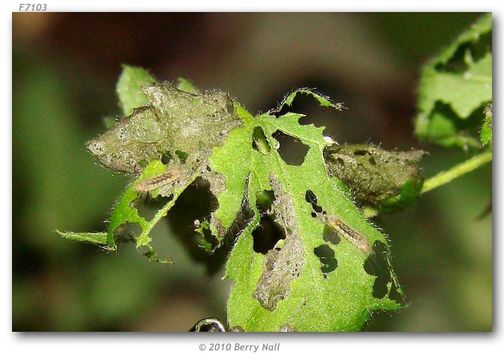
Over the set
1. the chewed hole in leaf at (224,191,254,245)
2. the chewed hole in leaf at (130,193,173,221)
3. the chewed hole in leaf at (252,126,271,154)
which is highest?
the chewed hole in leaf at (252,126,271,154)

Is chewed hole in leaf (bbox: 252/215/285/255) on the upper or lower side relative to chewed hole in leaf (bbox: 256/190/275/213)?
lower

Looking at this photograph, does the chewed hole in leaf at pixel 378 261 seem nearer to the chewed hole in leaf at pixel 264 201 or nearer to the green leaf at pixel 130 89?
the chewed hole in leaf at pixel 264 201

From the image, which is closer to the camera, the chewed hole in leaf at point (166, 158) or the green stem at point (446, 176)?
the chewed hole in leaf at point (166, 158)

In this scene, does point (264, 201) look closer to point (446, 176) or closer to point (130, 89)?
point (446, 176)

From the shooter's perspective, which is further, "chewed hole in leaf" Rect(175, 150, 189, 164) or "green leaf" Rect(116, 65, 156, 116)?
"green leaf" Rect(116, 65, 156, 116)

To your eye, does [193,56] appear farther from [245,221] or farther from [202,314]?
[245,221]

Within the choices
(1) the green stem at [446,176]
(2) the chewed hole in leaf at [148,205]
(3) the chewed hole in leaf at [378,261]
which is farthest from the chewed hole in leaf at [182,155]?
(1) the green stem at [446,176]

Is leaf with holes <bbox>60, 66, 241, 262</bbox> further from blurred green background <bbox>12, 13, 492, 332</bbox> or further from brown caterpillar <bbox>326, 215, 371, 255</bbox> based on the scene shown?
blurred green background <bbox>12, 13, 492, 332</bbox>

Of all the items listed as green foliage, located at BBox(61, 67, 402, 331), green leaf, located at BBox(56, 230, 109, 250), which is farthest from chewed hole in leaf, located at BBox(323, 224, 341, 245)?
green leaf, located at BBox(56, 230, 109, 250)

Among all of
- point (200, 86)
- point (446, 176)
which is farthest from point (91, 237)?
point (200, 86)
